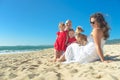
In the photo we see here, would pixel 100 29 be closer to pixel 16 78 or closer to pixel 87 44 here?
pixel 87 44

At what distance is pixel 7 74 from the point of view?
5.18m

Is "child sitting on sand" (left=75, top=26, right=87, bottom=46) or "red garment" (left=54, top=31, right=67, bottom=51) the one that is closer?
"child sitting on sand" (left=75, top=26, right=87, bottom=46)

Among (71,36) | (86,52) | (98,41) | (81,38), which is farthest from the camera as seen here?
(71,36)

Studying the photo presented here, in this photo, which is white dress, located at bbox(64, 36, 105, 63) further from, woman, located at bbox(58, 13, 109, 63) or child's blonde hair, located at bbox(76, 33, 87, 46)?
child's blonde hair, located at bbox(76, 33, 87, 46)

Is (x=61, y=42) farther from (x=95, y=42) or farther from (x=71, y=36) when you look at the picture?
(x=95, y=42)

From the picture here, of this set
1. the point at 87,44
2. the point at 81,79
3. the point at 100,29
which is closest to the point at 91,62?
the point at 87,44

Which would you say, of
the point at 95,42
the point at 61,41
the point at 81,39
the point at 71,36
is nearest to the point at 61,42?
the point at 61,41

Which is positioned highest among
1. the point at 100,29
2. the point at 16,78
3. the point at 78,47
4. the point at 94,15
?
the point at 94,15

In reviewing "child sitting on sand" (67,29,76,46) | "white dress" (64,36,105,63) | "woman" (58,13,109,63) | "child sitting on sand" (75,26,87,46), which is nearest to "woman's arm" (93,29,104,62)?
"woman" (58,13,109,63)

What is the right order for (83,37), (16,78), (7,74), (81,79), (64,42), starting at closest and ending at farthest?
1. (81,79)
2. (16,78)
3. (7,74)
4. (83,37)
5. (64,42)

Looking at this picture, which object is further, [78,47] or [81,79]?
[78,47]

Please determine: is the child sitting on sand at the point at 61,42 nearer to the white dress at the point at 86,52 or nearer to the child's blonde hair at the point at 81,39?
the child's blonde hair at the point at 81,39

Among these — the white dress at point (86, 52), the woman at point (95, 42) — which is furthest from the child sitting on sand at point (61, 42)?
the woman at point (95, 42)

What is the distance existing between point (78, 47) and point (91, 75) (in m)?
2.02
